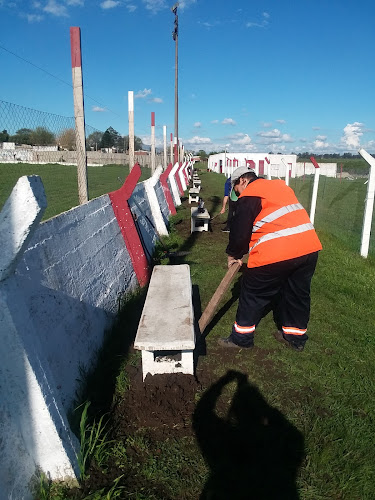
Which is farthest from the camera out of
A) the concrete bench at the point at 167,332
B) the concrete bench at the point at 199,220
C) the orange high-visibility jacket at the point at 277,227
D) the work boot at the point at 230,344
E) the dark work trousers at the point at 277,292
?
the concrete bench at the point at 199,220

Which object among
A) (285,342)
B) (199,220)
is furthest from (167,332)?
(199,220)

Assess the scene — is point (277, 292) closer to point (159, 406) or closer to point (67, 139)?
point (159, 406)

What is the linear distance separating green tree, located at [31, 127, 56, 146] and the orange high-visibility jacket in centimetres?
206

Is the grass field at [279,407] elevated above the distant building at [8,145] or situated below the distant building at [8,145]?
below

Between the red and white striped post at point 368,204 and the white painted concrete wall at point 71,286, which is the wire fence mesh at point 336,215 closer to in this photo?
the red and white striped post at point 368,204

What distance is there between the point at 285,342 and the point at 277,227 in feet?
4.32

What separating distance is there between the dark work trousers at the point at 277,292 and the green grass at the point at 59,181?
241 centimetres

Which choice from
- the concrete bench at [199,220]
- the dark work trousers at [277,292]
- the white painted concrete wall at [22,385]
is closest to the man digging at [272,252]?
the dark work trousers at [277,292]

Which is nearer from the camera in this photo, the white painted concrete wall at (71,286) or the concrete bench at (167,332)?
the white painted concrete wall at (71,286)

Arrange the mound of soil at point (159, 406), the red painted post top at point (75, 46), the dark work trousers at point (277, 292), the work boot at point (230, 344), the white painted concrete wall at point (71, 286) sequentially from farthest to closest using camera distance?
the red painted post top at point (75, 46) → the work boot at point (230, 344) → the dark work trousers at point (277, 292) → the mound of soil at point (159, 406) → the white painted concrete wall at point (71, 286)

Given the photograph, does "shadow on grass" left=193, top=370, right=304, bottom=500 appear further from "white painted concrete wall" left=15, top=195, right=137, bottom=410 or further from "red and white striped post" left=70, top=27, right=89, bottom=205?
"red and white striped post" left=70, top=27, right=89, bottom=205

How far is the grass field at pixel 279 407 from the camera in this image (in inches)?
92.5

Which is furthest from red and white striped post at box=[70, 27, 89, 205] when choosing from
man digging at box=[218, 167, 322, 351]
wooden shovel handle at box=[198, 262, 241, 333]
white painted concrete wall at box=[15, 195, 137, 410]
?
wooden shovel handle at box=[198, 262, 241, 333]

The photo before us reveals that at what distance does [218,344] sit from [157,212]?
4.94 metres
